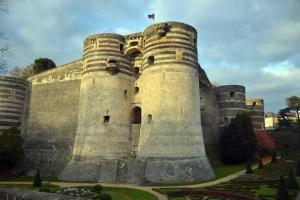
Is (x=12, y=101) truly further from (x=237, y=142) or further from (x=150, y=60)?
(x=237, y=142)

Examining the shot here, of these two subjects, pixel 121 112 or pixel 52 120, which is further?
pixel 52 120

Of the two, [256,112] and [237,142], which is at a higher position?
[256,112]

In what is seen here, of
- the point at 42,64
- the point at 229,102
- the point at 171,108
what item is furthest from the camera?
the point at 42,64

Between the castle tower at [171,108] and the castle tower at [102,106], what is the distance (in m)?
2.80

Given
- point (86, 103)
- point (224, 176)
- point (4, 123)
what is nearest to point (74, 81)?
point (86, 103)

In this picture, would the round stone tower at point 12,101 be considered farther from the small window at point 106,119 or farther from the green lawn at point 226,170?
the green lawn at point 226,170

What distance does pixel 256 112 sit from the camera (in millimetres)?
54250

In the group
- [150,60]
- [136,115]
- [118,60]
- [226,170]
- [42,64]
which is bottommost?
[226,170]

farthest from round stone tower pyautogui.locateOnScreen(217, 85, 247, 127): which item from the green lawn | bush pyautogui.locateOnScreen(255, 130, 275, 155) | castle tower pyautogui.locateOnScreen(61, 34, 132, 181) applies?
castle tower pyautogui.locateOnScreen(61, 34, 132, 181)

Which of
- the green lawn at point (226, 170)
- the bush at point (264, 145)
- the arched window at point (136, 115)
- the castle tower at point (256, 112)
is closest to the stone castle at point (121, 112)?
the arched window at point (136, 115)

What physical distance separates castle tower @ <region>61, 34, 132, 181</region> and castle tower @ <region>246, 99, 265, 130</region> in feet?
84.2

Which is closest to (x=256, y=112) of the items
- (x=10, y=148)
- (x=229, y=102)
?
(x=229, y=102)

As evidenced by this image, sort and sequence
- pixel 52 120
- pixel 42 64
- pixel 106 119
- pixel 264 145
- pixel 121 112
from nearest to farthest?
1. pixel 106 119
2. pixel 121 112
3. pixel 52 120
4. pixel 264 145
5. pixel 42 64

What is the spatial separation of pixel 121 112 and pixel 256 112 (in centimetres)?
2785
